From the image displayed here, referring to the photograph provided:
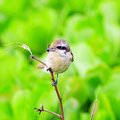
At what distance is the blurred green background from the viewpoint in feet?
6.97

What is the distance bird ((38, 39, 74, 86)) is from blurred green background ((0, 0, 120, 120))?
36 cm

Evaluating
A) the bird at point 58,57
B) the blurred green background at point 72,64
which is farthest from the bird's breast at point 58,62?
the blurred green background at point 72,64

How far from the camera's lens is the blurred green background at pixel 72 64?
6.97 ft

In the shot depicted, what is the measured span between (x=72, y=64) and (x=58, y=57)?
1497mm

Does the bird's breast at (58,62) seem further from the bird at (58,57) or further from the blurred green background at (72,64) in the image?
the blurred green background at (72,64)

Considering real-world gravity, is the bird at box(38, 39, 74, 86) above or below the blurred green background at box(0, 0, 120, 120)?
below

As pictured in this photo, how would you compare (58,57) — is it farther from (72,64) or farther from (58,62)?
(72,64)

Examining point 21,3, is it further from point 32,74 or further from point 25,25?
point 32,74

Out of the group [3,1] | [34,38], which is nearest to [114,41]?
[34,38]

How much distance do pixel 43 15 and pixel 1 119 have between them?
51.3 inches

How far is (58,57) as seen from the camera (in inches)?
43.9

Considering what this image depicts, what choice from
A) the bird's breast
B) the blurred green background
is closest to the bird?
the bird's breast

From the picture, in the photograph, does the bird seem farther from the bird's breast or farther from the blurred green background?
the blurred green background

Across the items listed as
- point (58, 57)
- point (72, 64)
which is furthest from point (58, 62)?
point (72, 64)
